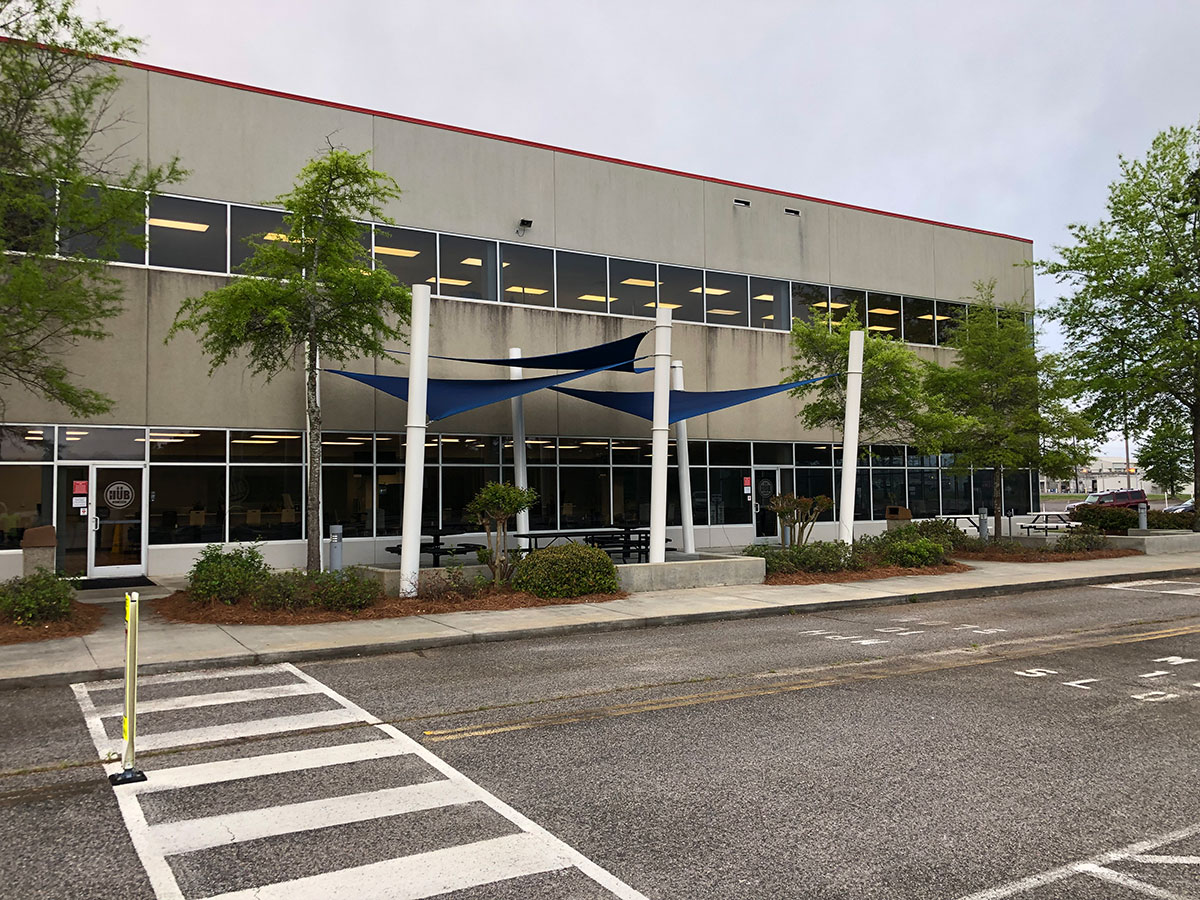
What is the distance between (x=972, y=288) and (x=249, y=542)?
24.0 meters

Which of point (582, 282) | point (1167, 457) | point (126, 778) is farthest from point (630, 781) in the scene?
point (1167, 457)

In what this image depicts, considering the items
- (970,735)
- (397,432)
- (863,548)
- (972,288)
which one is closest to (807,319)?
(972,288)

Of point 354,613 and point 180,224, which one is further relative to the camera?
point 180,224

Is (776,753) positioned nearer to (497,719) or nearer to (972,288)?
(497,719)

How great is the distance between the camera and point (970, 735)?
668cm

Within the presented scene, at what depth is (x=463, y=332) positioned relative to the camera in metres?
21.0

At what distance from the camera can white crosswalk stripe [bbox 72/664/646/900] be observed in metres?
4.21

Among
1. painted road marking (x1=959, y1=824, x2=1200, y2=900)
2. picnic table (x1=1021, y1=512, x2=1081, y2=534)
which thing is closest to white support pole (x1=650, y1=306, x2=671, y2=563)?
painted road marking (x1=959, y1=824, x2=1200, y2=900)

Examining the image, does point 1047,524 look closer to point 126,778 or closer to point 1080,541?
point 1080,541

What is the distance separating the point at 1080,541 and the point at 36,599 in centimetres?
2221

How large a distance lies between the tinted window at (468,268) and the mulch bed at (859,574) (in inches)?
388

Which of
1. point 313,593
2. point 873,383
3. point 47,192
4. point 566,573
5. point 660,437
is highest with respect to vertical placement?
point 47,192

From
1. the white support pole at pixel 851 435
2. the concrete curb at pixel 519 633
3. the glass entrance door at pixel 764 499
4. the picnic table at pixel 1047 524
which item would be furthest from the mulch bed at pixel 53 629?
the picnic table at pixel 1047 524

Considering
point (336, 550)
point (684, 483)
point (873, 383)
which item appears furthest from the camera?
point (873, 383)
